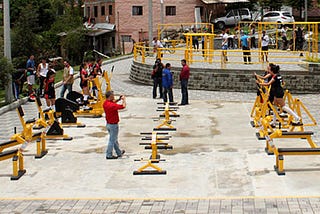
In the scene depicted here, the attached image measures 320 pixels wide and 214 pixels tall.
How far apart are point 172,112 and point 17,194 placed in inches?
367

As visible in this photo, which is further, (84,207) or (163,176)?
(163,176)

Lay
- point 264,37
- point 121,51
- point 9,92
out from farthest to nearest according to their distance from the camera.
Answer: point 121,51 < point 264,37 < point 9,92

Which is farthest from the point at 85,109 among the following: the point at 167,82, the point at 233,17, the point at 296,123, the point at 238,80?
the point at 233,17

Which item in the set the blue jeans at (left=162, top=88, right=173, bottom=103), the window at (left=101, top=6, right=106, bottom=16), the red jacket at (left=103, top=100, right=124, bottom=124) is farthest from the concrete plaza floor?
the window at (left=101, top=6, right=106, bottom=16)

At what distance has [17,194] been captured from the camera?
11750 mm

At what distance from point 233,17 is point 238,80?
2897 centimetres

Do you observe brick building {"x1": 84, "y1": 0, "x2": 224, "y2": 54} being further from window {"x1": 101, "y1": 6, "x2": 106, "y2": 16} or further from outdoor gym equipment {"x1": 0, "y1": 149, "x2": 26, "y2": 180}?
outdoor gym equipment {"x1": 0, "y1": 149, "x2": 26, "y2": 180}

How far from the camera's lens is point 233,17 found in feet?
178

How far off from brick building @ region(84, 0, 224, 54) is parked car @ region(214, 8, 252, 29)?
3.00m

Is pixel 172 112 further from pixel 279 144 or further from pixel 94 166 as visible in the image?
pixel 94 166

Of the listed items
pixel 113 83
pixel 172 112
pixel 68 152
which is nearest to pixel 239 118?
pixel 172 112

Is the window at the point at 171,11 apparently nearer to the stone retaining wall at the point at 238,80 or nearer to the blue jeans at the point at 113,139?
the stone retaining wall at the point at 238,80

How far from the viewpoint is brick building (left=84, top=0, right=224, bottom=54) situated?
184 ft

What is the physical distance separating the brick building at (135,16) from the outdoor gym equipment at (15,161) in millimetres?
42154
